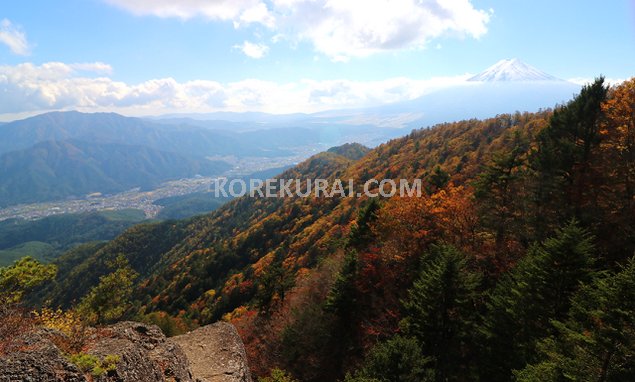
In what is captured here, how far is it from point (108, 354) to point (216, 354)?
12539 mm

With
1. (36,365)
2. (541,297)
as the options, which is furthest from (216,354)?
(541,297)

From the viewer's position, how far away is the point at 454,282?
2284 cm

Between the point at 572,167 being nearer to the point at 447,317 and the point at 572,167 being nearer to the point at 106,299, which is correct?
the point at 447,317

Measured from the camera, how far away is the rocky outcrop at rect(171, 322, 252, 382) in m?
23.3

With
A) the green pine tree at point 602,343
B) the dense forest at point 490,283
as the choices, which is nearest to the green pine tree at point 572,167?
the dense forest at point 490,283

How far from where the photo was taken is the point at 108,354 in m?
14.7

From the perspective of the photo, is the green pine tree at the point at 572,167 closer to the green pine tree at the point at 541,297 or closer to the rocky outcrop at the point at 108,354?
the green pine tree at the point at 541,297

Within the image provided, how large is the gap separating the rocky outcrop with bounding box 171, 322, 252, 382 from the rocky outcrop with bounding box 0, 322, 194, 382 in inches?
126

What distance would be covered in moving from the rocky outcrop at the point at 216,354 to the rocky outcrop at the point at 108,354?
3188 millimetres

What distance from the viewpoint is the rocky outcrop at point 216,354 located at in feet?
76.5

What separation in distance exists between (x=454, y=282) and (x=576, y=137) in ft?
58.4

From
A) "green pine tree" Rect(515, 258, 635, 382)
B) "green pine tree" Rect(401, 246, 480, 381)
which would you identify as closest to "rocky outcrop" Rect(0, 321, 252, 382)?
"green pine tree" Rect(401, 246, 480, 381)

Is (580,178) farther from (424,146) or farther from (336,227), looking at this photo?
(424,146)

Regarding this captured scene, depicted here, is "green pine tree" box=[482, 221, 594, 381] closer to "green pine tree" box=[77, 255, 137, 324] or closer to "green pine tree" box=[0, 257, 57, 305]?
"green pine tree" box=[0, 257, 57, 305]
